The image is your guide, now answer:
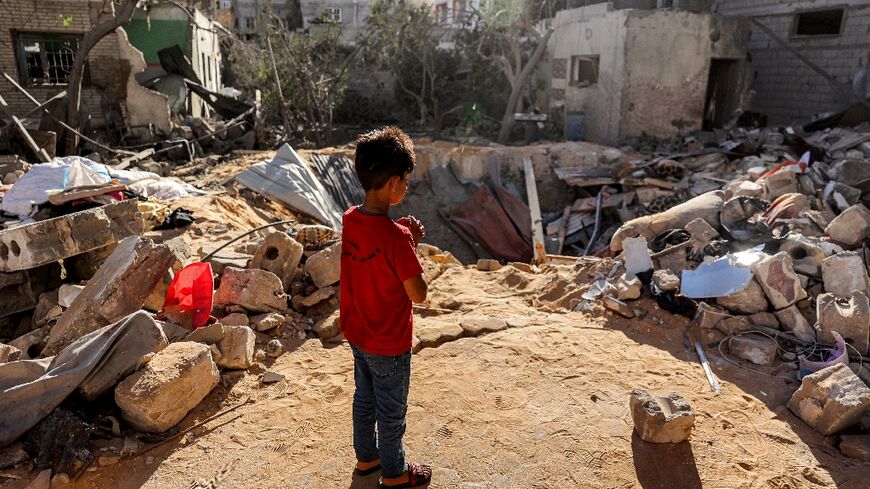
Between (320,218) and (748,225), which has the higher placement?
(748,225)

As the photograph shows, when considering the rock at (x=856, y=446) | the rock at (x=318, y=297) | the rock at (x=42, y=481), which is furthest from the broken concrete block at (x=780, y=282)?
the rock at (x=42, y=481)

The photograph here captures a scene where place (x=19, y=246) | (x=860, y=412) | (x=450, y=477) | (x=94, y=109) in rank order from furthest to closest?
1. (x=94, y=109)
2. (x=19, y=246)
3. (x=860, y=412)
4. (x=450, y=477)

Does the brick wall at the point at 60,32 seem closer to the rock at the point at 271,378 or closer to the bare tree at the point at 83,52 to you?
the bare tree at the point at 83,52

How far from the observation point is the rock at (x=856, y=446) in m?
2.92

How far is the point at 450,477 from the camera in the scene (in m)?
2.71

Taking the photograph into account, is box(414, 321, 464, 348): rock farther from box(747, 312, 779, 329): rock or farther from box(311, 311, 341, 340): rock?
box(747, 312, 779, 329): rock

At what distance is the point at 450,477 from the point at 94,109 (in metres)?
13.2

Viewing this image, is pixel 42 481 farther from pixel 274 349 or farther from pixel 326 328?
pixel 326 328

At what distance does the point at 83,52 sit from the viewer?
8.89 metres

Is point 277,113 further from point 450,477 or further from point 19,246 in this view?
point 450,477

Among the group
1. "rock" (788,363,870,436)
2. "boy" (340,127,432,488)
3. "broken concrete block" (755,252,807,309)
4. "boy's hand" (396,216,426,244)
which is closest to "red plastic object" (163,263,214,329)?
"boy" (340,127,432,488)

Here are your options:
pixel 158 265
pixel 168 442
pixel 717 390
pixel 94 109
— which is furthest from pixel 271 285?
pixel 94 109

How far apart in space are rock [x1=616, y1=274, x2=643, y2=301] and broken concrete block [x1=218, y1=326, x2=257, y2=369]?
3126mm

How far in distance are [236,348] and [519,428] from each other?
6.15 feet
